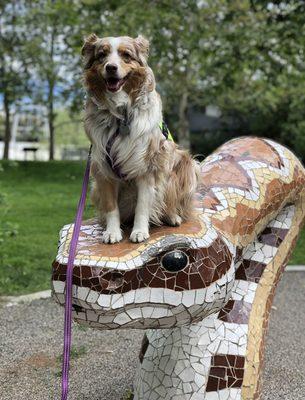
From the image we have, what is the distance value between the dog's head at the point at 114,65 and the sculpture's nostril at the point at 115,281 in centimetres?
78

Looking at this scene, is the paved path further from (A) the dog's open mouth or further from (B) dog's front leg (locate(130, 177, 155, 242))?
(A) the dog's open mouth

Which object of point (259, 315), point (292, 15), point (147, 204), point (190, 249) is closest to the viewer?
point (190, 249)

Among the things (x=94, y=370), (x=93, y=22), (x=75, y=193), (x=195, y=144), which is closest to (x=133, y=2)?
(x=93, y=22)

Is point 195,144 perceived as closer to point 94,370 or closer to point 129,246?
point 94,370

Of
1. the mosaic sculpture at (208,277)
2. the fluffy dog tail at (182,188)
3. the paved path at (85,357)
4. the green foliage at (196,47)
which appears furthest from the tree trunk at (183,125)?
the fluffy dog tail at (182,188)

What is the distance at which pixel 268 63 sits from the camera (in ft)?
38.2

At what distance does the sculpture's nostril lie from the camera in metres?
2.32

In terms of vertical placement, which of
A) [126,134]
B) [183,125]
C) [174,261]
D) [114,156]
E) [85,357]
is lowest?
[183,125]

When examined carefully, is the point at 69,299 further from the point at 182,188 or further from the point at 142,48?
the point at 142,48

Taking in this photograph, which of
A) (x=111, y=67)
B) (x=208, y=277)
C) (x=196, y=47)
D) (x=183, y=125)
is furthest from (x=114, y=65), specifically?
(x=183, y=125)

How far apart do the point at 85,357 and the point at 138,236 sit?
2462 mm

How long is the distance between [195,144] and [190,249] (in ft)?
75.1

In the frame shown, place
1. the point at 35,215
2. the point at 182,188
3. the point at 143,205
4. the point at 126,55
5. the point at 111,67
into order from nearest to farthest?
the point at 111,67, the point at 126,55, the point at 143,205, the point at 182,188, the point at 35,215

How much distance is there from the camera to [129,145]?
99.2 inches
